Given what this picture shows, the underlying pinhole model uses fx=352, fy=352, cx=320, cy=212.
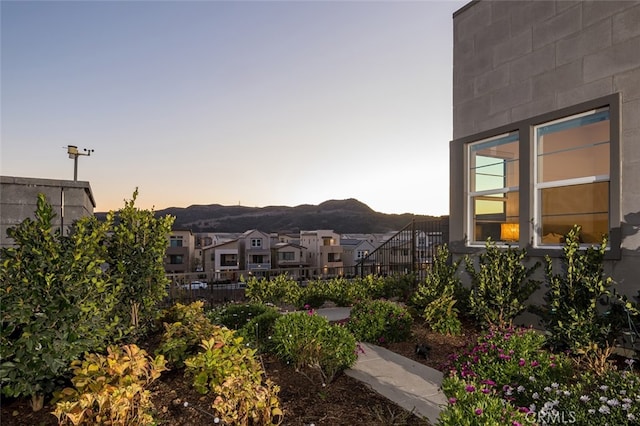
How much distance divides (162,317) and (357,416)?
281cm

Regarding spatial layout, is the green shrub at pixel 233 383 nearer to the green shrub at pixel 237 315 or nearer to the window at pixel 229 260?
the green shrub at pixel 237 315

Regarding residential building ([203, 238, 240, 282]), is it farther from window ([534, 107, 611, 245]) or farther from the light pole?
window ([534, 107, 611, 245])

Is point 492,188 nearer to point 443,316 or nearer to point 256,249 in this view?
A: point 443,316

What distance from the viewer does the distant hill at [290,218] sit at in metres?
76.9

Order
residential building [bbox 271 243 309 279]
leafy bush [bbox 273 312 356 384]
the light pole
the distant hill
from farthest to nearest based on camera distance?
the distant hill, residential building [bbox 271 243 309 279], the light pole, leafy bush [bbox 273 312 356 384]

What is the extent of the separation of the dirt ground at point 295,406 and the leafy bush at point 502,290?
7.35ft

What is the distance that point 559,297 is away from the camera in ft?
12.7

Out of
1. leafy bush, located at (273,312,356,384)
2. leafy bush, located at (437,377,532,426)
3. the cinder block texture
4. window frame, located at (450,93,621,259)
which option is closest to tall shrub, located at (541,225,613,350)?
window frame, located at (450,93,621,259)

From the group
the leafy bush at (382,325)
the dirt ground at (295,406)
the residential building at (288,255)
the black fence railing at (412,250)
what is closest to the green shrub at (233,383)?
the dirt ground at (295,406)

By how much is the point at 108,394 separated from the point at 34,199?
9.33 ft

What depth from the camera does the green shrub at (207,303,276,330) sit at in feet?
16.5

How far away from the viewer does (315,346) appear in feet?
11.5

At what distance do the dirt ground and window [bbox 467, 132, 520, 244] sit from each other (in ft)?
12.8

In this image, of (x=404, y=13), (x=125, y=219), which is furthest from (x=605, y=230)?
(x=125, y=219)
